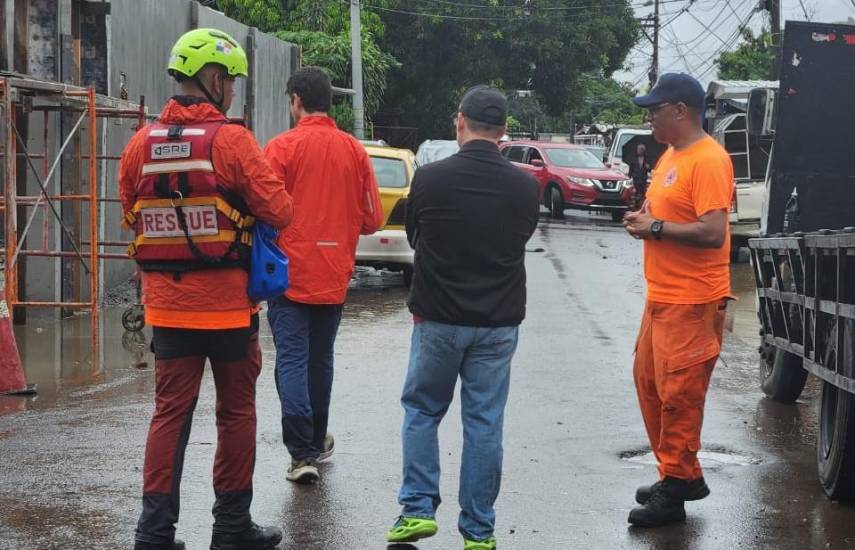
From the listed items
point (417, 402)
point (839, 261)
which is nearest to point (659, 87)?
point (839, 261)

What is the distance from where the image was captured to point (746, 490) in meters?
6.64

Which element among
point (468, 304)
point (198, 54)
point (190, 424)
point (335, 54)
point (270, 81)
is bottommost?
point (190, 424)

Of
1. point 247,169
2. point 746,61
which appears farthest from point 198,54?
point 746,61

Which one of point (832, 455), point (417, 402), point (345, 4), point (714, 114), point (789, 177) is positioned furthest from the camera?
point (345, 4)

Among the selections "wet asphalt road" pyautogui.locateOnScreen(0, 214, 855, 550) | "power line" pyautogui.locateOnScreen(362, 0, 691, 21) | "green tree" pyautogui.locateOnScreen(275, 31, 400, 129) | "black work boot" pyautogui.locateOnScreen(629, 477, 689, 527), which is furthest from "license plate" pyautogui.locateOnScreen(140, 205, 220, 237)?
"power line" pyautogui.locateOnScreen(362, 0, 691, 21)

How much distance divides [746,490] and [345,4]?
32235mm

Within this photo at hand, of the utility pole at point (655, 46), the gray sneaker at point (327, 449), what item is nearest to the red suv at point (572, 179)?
the gray sneaker at point (327, 449)

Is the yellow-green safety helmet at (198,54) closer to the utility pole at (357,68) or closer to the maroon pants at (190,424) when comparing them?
the maroon pants at (190,424)

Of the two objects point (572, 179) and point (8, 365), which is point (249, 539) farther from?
point (572, 179)

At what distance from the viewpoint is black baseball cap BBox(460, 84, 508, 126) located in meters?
5.39

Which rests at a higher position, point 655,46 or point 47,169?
point 655,46

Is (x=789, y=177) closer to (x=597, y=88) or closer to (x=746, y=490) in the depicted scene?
(x=746, y=490)

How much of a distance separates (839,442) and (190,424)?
9.81 ft

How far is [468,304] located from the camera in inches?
210
